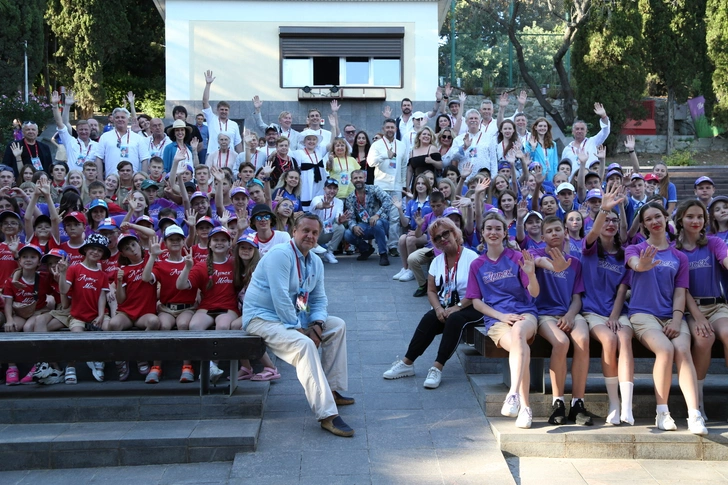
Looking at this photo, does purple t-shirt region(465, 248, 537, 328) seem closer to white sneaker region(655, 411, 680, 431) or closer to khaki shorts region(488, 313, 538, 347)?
khaki shorts region(488, 313, 538, 347)

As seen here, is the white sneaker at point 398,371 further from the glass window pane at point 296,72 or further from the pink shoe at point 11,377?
the glass window pane at point 296,72

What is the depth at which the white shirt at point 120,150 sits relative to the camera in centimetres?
1184

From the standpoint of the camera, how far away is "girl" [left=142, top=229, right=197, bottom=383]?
6.98 m

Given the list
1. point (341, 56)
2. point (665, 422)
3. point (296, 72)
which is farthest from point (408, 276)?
point (341, 56)

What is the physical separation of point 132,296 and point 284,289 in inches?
67.8

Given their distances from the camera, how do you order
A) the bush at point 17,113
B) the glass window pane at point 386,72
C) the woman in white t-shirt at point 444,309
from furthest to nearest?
the glass window pane at point 386,72 → the bush at point 17,113 → the woman in white t-shirt at point 444,309

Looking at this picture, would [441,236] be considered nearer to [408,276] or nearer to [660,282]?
[660,282]

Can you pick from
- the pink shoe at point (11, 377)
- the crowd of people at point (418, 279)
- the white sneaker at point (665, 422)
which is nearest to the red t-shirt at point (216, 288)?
the crowd of people at point (418, 279)

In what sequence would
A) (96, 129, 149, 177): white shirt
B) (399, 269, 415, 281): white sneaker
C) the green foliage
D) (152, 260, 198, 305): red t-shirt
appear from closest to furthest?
(152, 260, 198, 305): red t-shirt < (399, 269, 415, 281): white sneaker < (96, 129, 149, 177): white shirt < the green foliage

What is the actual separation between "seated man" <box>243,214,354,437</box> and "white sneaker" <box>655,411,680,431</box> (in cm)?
231

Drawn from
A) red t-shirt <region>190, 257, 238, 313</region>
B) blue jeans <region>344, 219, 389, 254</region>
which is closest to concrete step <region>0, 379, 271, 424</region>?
red t-shirt <region>190, 257, 238, 313</region>

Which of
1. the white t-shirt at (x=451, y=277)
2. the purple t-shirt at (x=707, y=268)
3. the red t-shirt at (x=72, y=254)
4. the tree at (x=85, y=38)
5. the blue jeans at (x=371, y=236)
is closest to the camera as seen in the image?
the purple t-shirt at (x=707, y=268)

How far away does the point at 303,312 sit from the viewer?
641 cm

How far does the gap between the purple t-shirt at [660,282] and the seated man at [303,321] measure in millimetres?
2383
